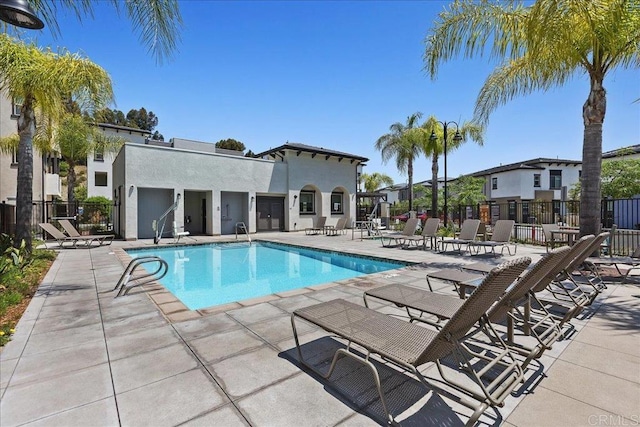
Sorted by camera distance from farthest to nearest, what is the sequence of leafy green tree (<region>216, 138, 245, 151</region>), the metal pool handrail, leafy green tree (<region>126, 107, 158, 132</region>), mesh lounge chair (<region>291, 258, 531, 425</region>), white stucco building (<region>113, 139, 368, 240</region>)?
leafy green tree (<region>126, 107, 158, 132</region>), leafy green tree (<region>216, 138, 245, 151</region>), white stucco building (<region>113, 139, 368, 240</region>), the metal pool handrail, mesh lounge chair (<region>291, 258, 531, 425</region>)

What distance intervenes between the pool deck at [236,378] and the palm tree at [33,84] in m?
6.23

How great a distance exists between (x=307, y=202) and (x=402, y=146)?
8.56 metres

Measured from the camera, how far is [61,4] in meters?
4.83

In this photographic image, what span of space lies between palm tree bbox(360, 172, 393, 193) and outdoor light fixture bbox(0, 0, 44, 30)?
1744 inches

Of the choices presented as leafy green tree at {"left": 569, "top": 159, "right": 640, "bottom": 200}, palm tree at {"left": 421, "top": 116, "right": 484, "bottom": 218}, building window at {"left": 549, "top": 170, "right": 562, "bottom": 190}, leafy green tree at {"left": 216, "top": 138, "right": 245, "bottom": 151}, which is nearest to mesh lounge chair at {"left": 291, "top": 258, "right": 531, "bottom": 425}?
palm tree at {"left": 421, "top": 116, "right": 484, "bottom": 218}

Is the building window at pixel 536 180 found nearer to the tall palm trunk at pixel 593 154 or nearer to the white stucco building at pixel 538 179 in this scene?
the white stucco building at pixel 538 179

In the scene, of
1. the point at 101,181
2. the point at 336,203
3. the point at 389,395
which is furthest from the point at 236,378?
the point at 101,181

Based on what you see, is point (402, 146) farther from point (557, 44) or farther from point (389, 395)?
point (389, 395)

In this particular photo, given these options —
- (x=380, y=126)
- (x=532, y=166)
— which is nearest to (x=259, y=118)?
(x=380, y=126)

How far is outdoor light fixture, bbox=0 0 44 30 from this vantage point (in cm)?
358

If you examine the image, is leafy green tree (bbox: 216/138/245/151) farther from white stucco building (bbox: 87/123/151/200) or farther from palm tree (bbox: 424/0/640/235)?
palm tree (bbox: 424/0/640/235)

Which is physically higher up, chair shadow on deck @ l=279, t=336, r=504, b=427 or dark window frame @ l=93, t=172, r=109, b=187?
dark window frame @ l=93, t=172, r=109, b=187

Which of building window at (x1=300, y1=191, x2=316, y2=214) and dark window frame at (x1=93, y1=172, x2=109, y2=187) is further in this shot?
dark window frame at (x1=93, y1=172, x2=109, y2=187)

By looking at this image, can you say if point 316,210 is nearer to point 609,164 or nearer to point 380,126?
point 380,126
